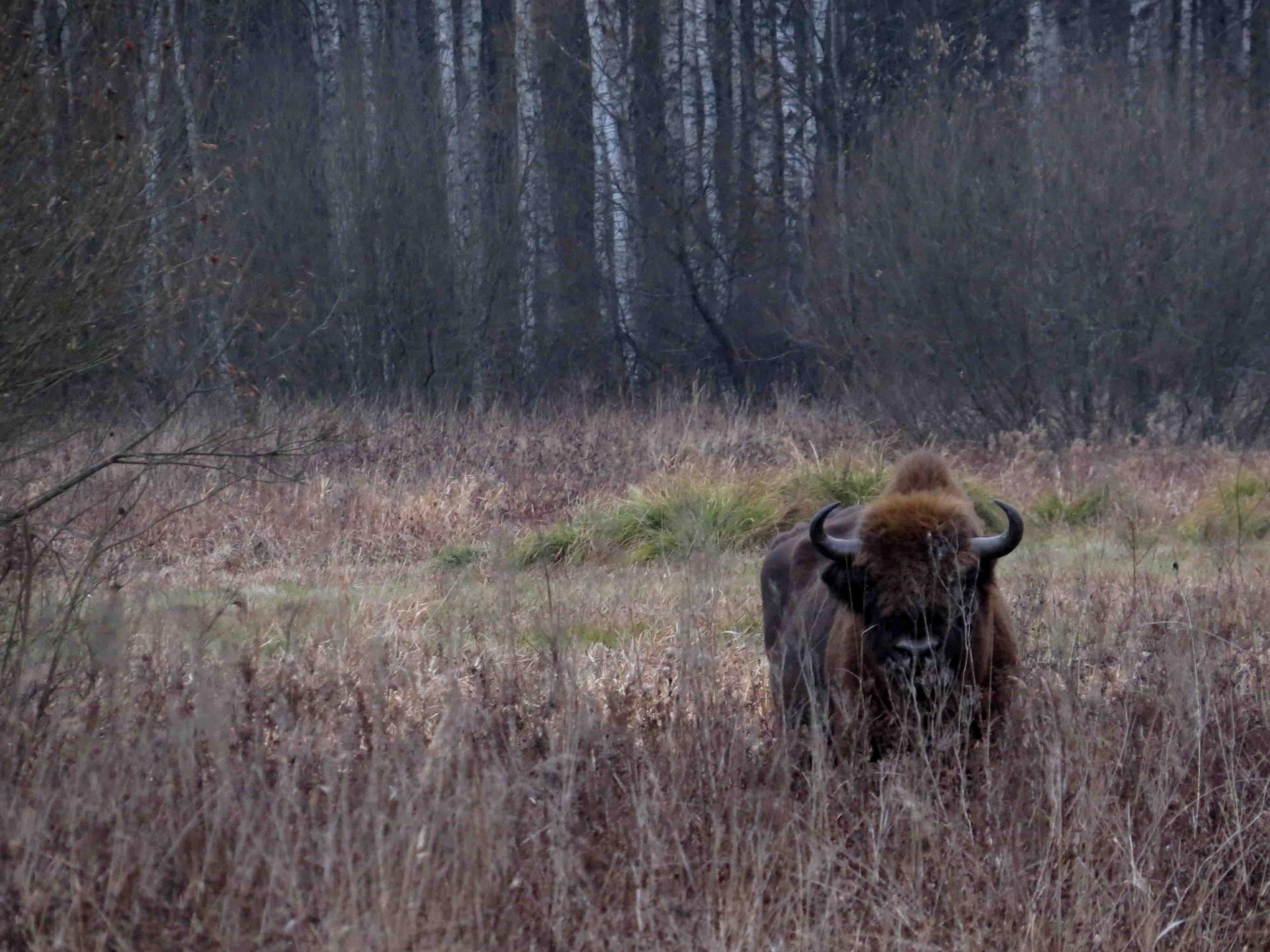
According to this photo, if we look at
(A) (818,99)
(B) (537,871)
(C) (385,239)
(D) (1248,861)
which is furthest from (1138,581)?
(A) (818,99)

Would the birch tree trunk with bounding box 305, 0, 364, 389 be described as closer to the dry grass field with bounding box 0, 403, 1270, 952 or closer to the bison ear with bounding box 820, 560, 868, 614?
the dry grass field with bounding box 0, 403, 1270, 952

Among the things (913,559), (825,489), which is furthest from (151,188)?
(825,489)

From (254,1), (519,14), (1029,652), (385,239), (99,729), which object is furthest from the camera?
(254,1)

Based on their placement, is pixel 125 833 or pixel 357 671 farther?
pixel 357 671

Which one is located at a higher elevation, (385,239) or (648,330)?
(385,239)

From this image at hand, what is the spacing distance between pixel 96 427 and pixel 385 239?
552 inches

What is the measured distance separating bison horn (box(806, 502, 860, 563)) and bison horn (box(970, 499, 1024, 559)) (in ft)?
1.43

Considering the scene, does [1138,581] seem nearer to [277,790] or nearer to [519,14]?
[277,790]

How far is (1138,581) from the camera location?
28.5ft

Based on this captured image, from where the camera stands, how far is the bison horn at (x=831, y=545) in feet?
17.0

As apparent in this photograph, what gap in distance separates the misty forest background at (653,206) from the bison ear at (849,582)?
139 inches

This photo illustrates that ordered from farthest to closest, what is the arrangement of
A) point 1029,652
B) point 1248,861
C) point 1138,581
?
1. point 1138,581
2. point 1029,652
3. point 1248,861

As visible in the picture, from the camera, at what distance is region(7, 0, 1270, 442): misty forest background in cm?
737

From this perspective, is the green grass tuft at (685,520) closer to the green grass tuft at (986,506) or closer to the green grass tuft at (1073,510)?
the green grass tuft at (986,506)
